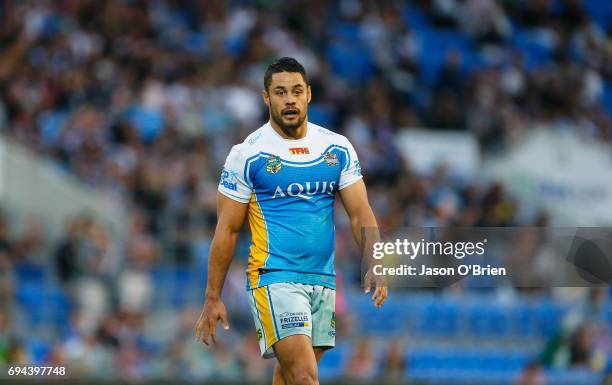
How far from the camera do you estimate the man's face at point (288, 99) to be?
7.34m

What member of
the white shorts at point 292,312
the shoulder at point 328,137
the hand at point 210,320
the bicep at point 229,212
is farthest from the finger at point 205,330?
the shoulder at point 328,137

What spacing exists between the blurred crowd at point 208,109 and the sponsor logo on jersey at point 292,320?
5.84 metres

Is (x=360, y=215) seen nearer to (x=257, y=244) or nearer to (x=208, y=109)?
(x=257, y=244)

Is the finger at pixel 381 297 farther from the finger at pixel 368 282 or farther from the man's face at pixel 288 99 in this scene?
the man's face at pixel 288 99

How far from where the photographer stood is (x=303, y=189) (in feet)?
24.3

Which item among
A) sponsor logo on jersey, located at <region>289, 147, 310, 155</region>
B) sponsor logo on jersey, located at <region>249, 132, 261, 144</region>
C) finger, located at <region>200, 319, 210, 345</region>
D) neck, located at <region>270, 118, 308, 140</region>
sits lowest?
finger, located at <region>200, 319, 210, 345</region>

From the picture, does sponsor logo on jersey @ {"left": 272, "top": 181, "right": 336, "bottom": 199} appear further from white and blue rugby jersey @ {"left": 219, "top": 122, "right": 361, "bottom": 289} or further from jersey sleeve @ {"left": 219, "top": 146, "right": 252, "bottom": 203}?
jersey sleeve @ {"left": 219, "top": 146, "right": 252, "bottom": 203}

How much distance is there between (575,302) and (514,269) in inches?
261

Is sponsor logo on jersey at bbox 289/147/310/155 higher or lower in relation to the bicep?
higher

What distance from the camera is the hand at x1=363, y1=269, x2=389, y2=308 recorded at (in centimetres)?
729

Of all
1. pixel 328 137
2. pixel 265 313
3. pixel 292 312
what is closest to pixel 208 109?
pixel 328 137

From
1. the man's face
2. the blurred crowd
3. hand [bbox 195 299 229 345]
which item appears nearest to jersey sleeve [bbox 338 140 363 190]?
the man's face

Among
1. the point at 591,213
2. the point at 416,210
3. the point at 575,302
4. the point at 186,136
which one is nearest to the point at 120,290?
the point at 186,136

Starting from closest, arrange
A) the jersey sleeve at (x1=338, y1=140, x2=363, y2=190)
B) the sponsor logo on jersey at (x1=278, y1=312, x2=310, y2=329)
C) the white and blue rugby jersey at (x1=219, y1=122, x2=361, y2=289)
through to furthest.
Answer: the sponsor logo on jersey at (x1=278, y1=312, x2=310, y2=329)
the white and blue rugby jersey at (x1=219, y1=122, x2=361, y2=289)
the jersey sleeve at (x1=338, y1=140, x2=363, y2=190)
